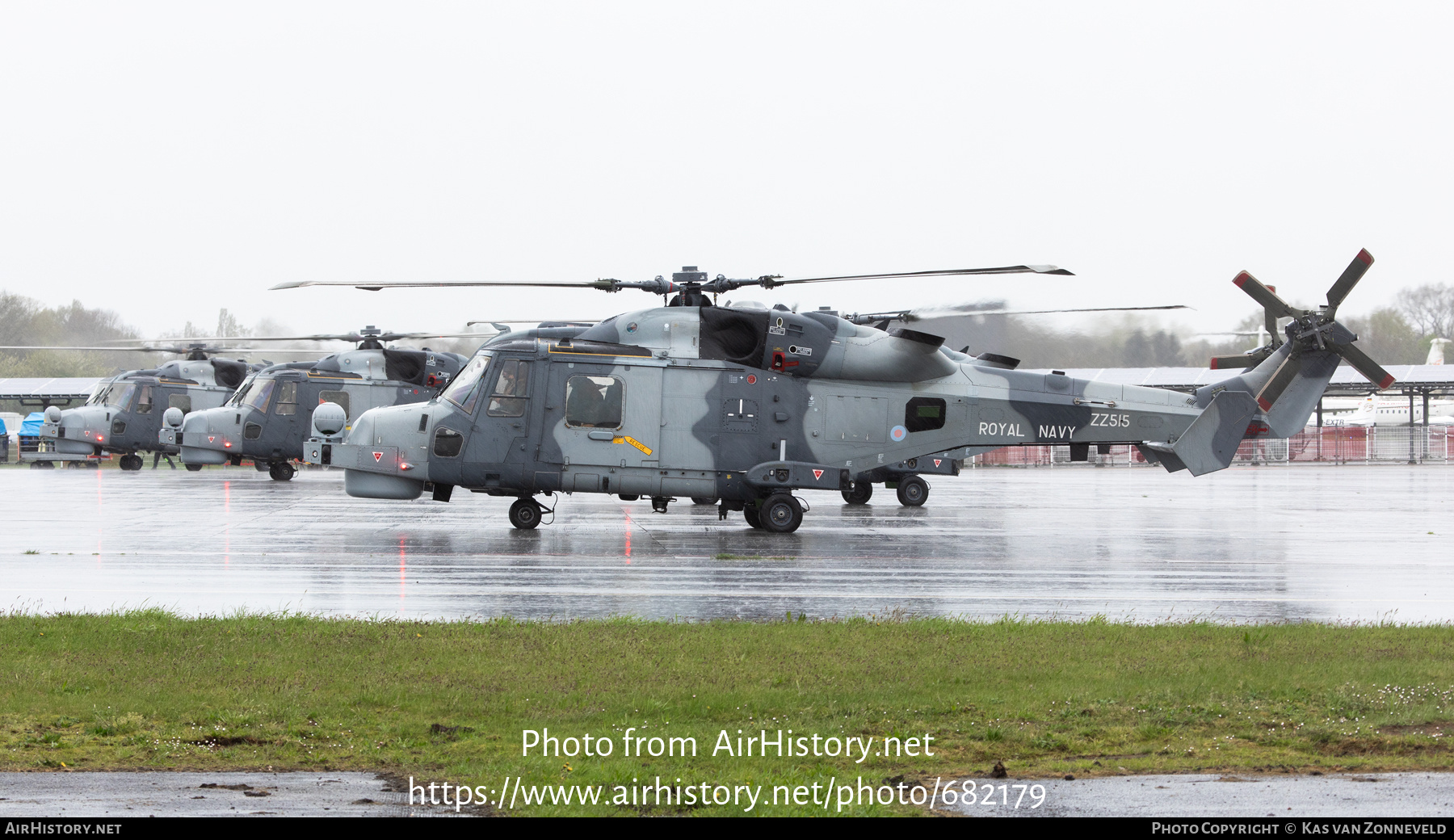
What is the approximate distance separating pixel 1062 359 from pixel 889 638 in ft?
109

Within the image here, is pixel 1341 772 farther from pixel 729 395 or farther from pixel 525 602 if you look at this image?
pixel 729 395

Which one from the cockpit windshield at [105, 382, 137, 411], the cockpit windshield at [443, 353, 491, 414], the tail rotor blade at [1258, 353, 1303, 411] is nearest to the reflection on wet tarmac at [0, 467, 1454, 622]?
the cockpit windshield at [443, 353, 491, 414]

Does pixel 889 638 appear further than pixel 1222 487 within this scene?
No

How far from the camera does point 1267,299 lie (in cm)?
2108

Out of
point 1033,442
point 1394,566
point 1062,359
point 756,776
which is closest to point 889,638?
point 756,776

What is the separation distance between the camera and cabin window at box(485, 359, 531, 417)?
59.4ft

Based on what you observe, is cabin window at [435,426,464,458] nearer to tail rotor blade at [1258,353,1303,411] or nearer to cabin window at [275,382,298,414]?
tail rotor blade at [1258,353,1303,411]

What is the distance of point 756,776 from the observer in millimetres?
5883

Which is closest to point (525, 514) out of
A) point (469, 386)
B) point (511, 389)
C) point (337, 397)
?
point (511, 389)

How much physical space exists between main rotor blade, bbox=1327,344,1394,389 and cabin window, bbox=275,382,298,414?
2485cm

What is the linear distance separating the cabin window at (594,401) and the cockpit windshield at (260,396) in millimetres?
18335

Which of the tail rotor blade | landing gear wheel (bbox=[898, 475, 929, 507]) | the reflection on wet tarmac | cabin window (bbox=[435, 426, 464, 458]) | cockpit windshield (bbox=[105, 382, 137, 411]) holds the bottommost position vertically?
the reflection on wet tarmac

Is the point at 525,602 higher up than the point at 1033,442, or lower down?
lower down

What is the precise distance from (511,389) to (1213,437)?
11046 millimetres
